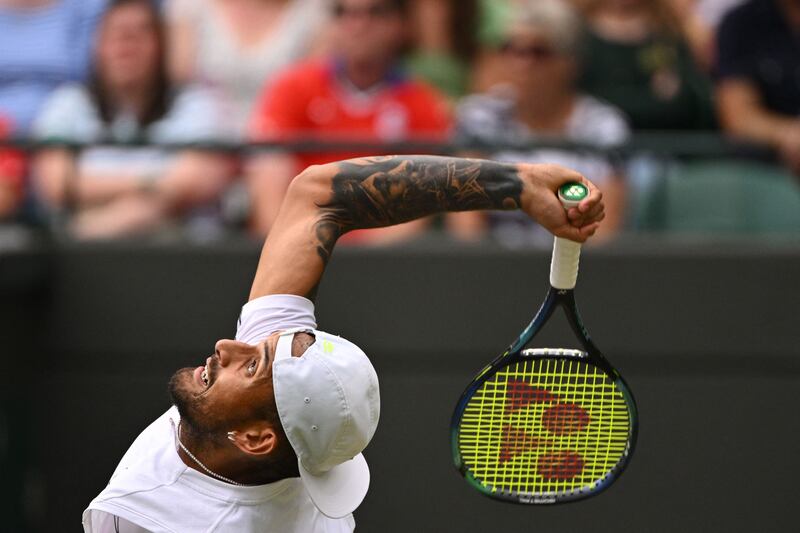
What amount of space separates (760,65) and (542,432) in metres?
3.34

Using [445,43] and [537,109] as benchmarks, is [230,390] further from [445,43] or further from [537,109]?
[445,43]

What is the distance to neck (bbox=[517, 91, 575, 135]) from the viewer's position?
608 cm

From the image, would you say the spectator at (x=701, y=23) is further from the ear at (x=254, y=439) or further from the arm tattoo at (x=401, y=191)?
the ear at (x=254, y=439)

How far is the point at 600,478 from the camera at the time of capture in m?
3.31

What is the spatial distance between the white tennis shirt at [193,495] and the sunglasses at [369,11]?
2997mm

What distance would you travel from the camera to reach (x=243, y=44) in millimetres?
6352

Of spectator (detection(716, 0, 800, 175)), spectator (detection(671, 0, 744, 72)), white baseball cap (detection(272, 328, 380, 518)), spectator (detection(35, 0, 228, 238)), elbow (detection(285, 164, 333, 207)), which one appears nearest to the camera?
white baseball cap (detection(272, 328, 380, 518))

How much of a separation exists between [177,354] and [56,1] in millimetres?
1923

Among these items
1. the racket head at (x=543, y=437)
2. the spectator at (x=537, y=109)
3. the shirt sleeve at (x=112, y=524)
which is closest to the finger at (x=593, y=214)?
the racket head at (x=543, y=437)

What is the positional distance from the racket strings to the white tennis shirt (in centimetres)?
44

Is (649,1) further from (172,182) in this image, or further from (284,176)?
(172,182)

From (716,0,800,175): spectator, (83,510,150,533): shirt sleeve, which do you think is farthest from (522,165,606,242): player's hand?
(716,0,800,175): spectator

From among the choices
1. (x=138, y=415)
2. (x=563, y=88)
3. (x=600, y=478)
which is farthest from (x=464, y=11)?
(x=600, y=478)

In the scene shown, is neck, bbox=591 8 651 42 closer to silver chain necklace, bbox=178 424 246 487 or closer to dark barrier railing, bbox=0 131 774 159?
dark barrier railing, bbox=0 131 774 159
